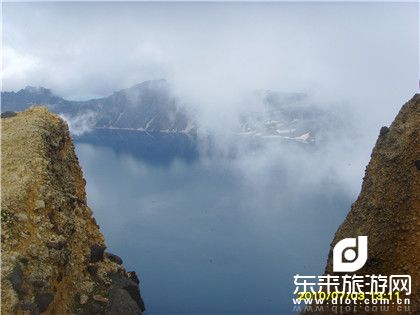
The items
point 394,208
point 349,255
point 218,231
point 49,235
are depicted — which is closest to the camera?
point 49,235

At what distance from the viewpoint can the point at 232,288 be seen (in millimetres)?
68938

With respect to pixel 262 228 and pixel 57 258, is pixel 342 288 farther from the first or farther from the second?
pixel 262 228

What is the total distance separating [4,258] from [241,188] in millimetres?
131889

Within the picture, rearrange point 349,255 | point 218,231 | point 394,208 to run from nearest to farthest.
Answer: point 394,208 → point 349,255 → point 218,231

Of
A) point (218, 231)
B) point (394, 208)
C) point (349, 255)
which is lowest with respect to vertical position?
point (218, 231)

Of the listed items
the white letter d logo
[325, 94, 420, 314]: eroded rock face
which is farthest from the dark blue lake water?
[325, 94, 420, 314]: eroded rock face

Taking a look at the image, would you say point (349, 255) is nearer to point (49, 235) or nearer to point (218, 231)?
point (49, 235)

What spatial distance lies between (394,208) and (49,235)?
670 inches

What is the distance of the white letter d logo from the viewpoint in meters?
22.1

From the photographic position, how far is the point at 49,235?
801 inches

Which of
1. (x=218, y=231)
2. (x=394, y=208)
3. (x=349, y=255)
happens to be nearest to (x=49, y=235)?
(x=349, y=255)

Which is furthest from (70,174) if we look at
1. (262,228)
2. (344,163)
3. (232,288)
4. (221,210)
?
(344,163)

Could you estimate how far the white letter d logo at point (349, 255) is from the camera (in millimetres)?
22089

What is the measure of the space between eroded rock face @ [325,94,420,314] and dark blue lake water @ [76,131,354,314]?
40.7 metres
